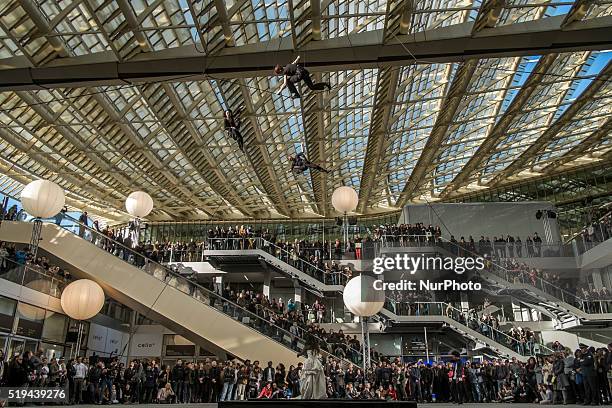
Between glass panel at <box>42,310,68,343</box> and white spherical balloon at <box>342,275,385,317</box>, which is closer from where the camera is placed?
white spherical balloon at <box>342,275,385,317</box>

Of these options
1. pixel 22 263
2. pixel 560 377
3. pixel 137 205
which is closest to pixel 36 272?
pixel 22 263

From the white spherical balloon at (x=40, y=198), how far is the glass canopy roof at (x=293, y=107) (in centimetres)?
470

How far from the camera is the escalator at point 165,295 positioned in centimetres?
1744

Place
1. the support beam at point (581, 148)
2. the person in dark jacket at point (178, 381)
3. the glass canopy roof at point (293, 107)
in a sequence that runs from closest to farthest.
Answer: the person in dark jacket at point (178, 381) < the glass canopy roof at point (293, 107) < the support beam at point (581, 148)

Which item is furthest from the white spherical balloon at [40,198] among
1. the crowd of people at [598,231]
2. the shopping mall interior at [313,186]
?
the crowd of people at [598,231]

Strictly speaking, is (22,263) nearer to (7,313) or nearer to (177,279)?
(7,313)

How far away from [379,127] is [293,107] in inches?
187

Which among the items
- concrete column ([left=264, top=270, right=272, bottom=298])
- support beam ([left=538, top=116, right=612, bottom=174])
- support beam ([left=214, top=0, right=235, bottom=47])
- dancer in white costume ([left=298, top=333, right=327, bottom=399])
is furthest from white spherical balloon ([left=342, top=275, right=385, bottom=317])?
support beam ([left=538, top=116, right=612, bottom=174])

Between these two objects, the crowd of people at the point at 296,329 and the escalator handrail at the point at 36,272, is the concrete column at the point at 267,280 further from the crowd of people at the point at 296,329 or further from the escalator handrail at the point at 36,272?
the escalator handrail at the point at 36,272

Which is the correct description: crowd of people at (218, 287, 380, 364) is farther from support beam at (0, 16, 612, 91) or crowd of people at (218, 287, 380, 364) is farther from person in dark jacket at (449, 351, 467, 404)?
support beam at (0, 16, 612, 91)

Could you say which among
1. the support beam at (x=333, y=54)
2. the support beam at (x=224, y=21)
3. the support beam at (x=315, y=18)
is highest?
the support beam at (x=315, y=18)

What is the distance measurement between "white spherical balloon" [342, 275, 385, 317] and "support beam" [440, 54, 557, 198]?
10.3 metres

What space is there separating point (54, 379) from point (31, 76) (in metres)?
9.55

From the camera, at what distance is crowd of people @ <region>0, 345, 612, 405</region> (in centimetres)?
1313
